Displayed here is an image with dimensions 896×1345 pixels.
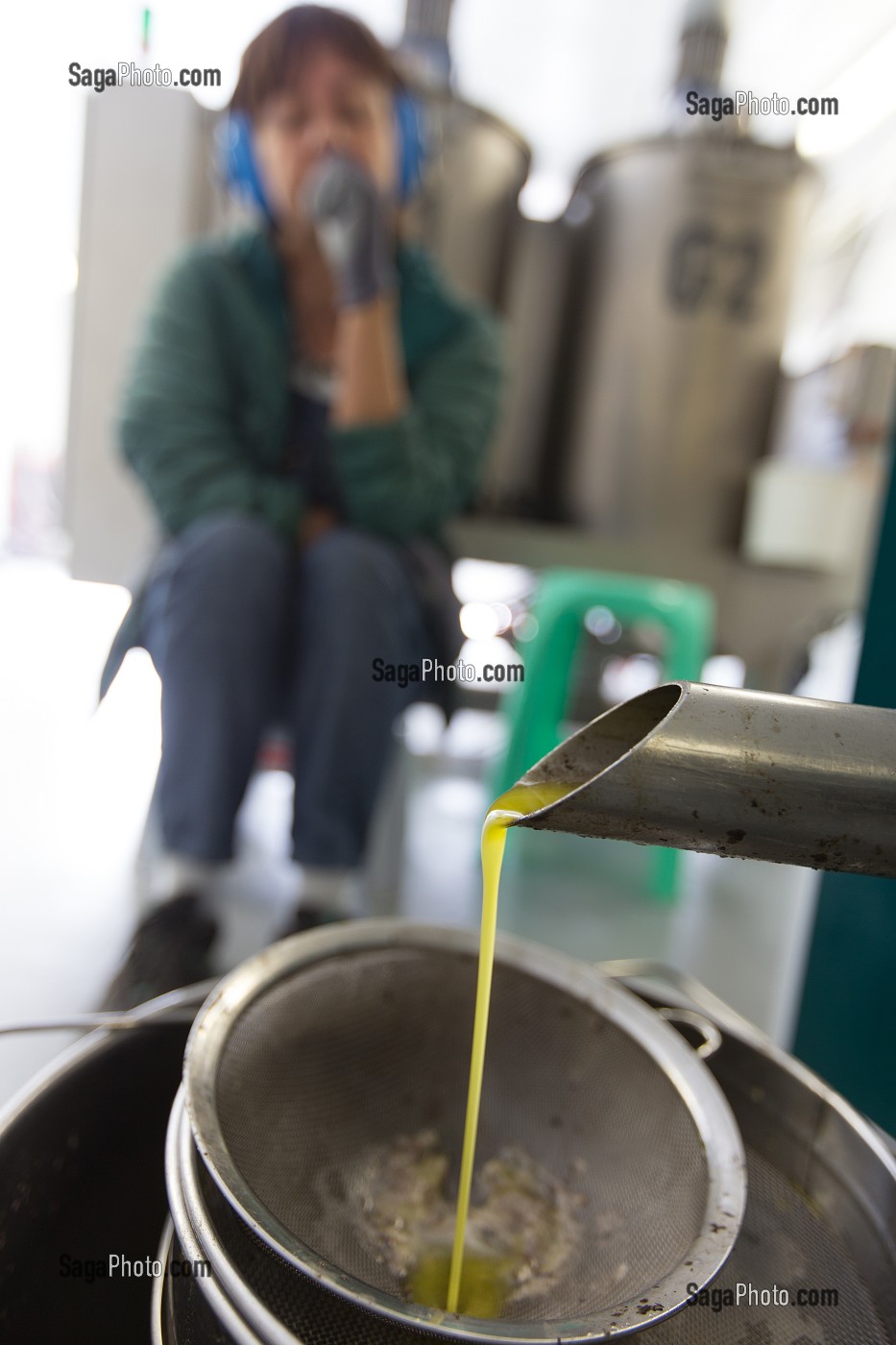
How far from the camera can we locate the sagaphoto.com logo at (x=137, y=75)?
39.8 inches

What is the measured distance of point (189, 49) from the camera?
110cm

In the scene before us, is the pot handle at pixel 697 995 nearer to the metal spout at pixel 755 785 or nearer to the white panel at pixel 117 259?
the metal spout at pixel 755 785

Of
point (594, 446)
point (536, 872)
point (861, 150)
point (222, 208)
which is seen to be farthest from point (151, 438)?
point (861, 150)

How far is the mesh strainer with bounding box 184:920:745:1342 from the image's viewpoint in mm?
417

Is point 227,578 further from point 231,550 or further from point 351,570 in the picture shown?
point 351,570

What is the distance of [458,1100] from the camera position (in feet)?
1.96

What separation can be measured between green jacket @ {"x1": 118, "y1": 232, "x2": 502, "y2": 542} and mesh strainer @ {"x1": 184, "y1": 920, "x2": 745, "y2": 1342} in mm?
663

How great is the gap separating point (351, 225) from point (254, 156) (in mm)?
200

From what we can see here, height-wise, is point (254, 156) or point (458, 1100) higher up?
point (254, 156)

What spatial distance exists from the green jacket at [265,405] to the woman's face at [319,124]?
0.10 m

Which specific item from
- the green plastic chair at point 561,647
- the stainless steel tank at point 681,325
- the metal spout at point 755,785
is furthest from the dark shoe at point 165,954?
the stainless steel tank at point 681,325

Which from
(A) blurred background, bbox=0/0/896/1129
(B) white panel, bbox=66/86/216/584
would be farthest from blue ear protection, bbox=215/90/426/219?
(B) white panel, bbox=66/86/216/584

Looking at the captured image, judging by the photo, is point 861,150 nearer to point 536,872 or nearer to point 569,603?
point 569,603

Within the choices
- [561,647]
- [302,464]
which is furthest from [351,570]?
[561,647]
